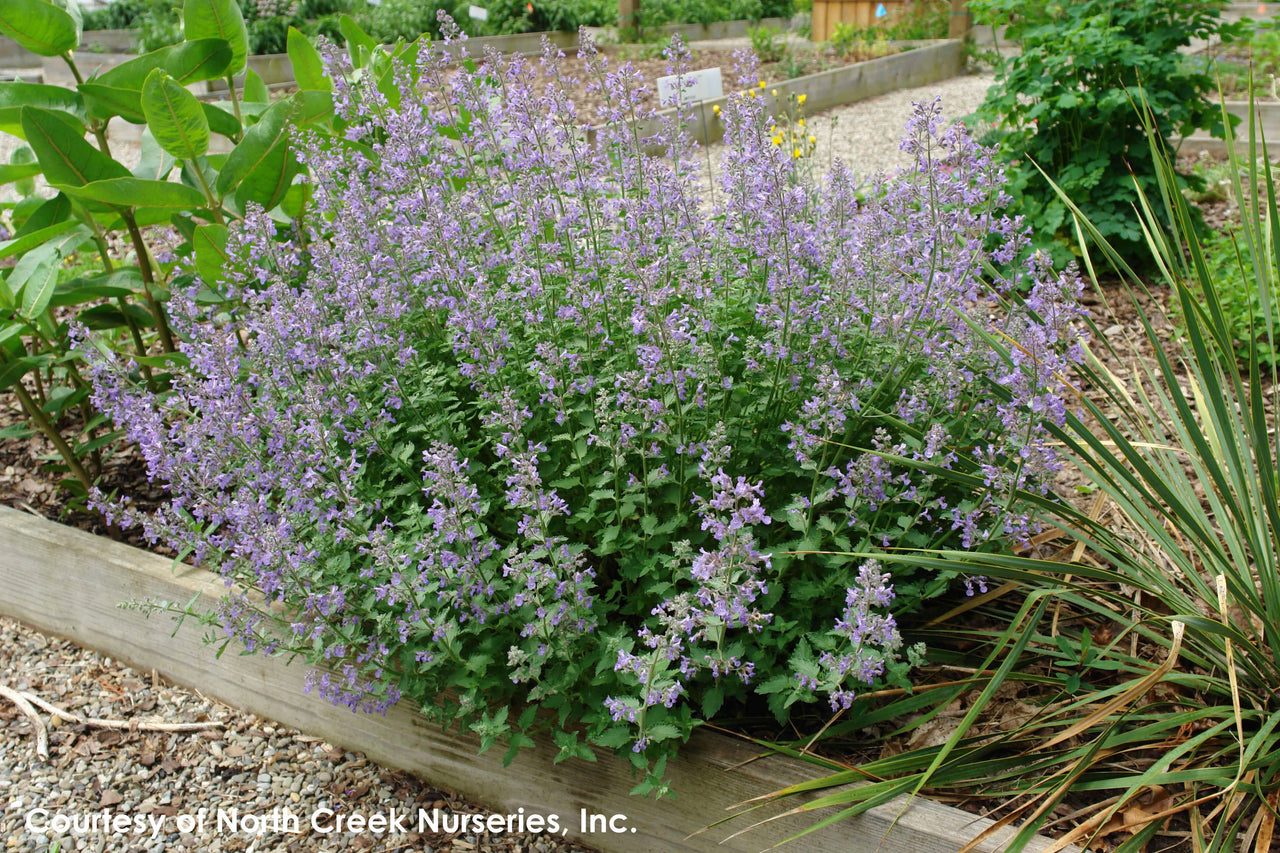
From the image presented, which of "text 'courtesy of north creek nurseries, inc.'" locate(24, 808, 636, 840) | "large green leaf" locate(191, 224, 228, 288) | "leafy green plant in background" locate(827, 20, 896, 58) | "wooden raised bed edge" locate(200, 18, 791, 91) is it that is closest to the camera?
"text 'courtesy of north creek nurseries, inc.'" locate(24, 808, 636, 840)

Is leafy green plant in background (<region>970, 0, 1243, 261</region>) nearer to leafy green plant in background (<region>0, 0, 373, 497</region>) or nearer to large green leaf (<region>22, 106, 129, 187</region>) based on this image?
leafy green plant in background (<region>0, 0, 373, 497</region>)

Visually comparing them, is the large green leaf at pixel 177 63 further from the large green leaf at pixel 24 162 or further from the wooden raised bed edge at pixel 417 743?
the wooden raised bed edge at pixel 417 743

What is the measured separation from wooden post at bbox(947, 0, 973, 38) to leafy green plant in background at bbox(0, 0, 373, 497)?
11.1 meters

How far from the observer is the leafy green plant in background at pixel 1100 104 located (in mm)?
4859

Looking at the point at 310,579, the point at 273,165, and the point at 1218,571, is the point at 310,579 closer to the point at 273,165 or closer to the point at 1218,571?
the point at 273,165

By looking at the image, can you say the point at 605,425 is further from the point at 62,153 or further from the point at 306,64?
the point at 306,64

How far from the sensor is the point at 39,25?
330cm

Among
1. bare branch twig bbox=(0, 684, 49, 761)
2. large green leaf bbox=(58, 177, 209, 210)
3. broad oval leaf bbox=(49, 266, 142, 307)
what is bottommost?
bare branch twig bbox=(0, 684, 49, 761)

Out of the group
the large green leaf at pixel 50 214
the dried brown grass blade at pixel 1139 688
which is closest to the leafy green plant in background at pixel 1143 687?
the dried brown grass blade at pixel 1139 688

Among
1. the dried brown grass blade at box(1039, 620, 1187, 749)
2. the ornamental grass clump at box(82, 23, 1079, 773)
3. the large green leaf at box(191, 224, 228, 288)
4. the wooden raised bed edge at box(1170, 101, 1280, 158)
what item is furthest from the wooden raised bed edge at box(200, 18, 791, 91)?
the dried brown grass blade at box(1039, 620, 1187, 749)

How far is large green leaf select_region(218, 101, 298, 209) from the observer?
3.27m

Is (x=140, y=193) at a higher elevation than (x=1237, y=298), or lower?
higher

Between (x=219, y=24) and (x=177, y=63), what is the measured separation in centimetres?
39

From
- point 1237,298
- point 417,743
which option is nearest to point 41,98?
point 417,743
